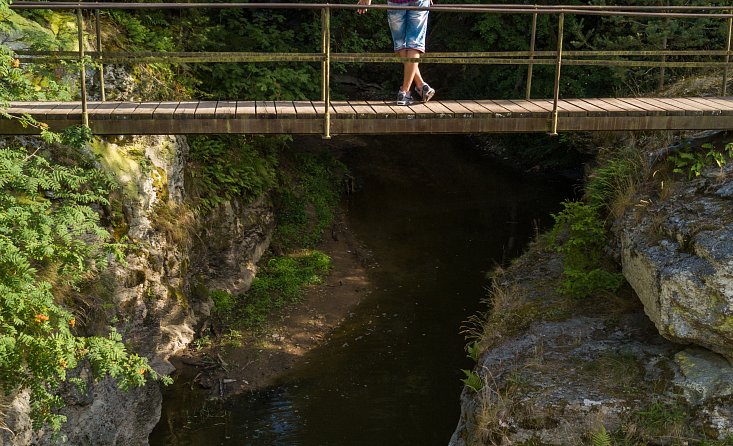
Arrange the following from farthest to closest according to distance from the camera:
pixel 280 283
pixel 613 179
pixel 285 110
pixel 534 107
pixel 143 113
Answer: pixel 280 283 < pixel 613 179 < pixel 534 107 < pixel 285 110 < pixel 143 113

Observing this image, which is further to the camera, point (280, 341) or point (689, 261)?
point (280, 341)

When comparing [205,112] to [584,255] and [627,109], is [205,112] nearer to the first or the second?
[627,109]

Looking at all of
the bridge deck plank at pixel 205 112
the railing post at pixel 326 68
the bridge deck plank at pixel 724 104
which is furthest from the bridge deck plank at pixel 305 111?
the bridge deck plank at pixel 724 104

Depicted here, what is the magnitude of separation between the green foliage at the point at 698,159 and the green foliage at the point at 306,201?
838cm

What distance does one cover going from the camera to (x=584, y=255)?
1075cm

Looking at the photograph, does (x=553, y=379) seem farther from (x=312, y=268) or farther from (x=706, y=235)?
(x=312, y=268)

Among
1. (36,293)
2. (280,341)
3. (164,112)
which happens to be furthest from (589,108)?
(36,293)

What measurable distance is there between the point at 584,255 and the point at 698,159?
2.00m

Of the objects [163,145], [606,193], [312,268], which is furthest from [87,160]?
[606,193]

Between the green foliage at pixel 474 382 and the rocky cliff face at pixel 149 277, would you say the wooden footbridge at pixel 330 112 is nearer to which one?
the rocky cliff face at pixel 149 277

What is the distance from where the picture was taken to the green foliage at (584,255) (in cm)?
1023

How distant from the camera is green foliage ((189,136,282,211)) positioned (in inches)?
540

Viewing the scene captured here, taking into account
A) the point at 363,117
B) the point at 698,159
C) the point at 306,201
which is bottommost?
the point at 306,201

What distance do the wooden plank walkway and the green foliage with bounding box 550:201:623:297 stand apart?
155 cm
